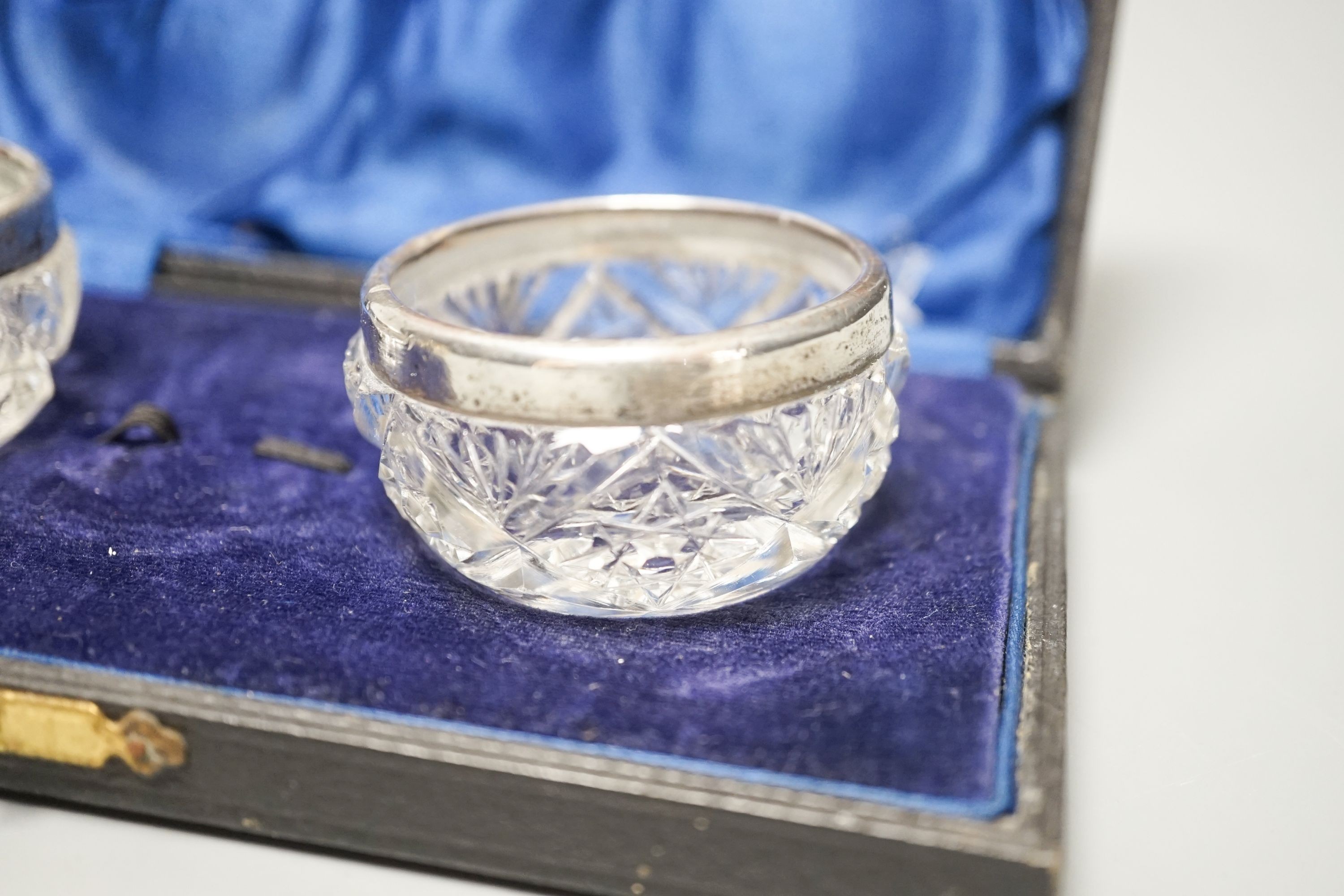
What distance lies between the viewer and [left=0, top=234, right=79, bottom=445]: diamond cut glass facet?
0.95 m

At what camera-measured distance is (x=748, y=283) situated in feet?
3.32

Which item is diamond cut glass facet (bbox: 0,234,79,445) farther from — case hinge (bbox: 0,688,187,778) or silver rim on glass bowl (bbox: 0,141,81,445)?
case hinge (bbox: 0,688,187,778)

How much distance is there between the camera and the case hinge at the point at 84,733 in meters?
0.72

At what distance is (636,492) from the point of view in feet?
2.38

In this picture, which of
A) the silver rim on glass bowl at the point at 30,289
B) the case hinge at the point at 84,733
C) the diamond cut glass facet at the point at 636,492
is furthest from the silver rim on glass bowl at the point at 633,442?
the silver rim on glass bowl at the point at 30,289

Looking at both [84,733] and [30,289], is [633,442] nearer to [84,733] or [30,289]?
[84,733]

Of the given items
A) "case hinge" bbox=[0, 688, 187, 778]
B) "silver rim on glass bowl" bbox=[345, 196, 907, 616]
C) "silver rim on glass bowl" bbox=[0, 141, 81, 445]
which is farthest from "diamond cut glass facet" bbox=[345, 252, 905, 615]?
"silver rim on glass bowl" bbox=[0, 141, 81, 445]

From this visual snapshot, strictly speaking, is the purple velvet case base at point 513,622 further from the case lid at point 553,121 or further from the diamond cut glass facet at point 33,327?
the case lid at point 553,121

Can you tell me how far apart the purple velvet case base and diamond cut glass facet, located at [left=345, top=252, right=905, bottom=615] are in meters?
0.04

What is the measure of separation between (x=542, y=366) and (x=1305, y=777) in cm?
53

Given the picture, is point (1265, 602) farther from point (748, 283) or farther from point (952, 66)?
point (952, 66)

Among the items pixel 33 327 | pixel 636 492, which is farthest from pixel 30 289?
pixel 636 492

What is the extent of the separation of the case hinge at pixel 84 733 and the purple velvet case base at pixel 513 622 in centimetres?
3

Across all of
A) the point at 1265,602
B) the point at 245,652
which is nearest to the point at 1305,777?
the point at 1265,602
